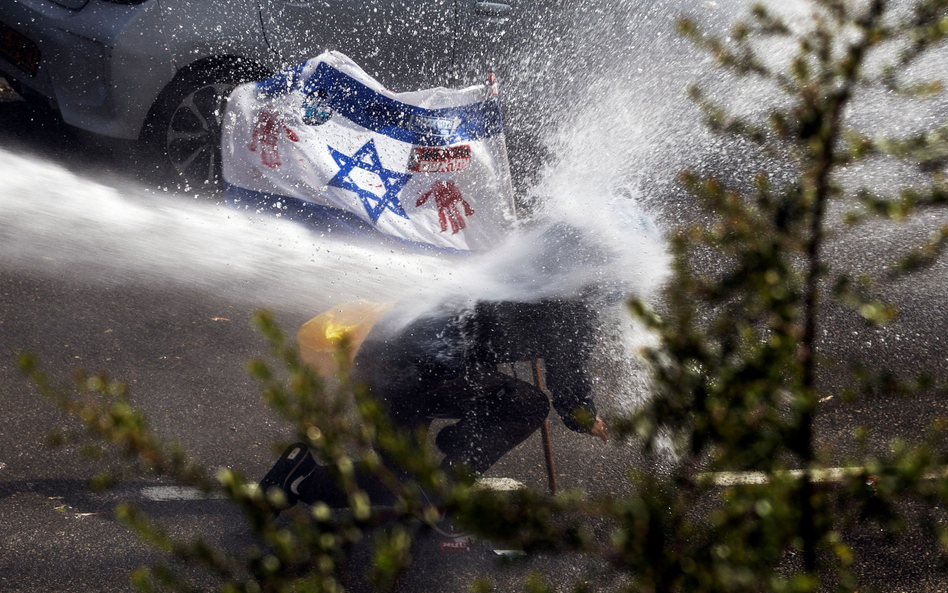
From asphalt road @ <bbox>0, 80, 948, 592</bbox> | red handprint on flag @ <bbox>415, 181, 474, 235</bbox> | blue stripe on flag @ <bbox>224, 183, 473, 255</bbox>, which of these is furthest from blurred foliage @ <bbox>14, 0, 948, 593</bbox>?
blue stripe on flag @ <bbox>224, 183, 473, 255</bbox>

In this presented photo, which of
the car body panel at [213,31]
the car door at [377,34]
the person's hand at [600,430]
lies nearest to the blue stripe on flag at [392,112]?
the car body panel at [213,31]

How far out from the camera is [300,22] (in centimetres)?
572

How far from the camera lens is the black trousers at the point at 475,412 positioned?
343 centimetres

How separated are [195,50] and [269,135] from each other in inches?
39.3

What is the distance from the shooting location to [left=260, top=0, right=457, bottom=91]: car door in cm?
569

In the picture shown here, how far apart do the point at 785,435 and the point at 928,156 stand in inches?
16.0

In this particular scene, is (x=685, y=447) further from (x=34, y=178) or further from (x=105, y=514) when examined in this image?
(x=34, y=178)

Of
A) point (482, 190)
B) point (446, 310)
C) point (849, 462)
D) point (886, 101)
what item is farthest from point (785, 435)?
point (886, 101)

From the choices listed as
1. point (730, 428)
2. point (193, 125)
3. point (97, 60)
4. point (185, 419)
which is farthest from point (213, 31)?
point (730, 428)

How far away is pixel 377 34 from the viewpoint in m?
5.96

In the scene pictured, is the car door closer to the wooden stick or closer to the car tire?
the car tire

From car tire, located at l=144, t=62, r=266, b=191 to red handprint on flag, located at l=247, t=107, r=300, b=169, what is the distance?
71 cm

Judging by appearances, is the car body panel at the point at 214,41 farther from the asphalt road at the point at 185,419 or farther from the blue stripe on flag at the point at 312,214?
the blue stripe on flag at the point at 312,214

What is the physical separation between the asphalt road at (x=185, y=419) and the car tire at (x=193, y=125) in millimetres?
337
